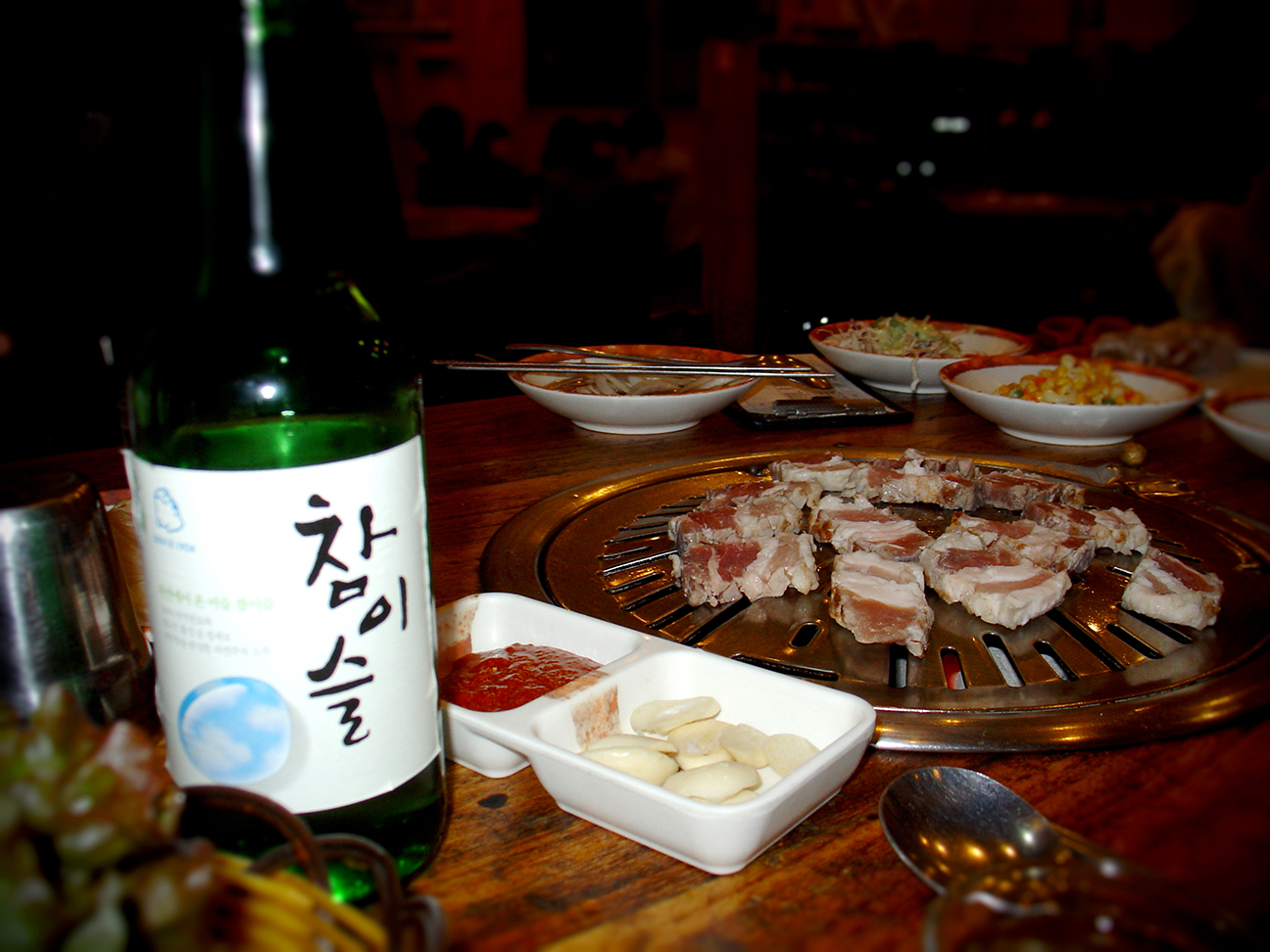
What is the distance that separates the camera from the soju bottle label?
0.53 metres

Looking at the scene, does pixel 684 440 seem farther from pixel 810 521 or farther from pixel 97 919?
pixel 97 919

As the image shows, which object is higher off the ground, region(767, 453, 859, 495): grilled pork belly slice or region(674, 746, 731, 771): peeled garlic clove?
region(767, 453, 859, 495): grilled pork belly slice

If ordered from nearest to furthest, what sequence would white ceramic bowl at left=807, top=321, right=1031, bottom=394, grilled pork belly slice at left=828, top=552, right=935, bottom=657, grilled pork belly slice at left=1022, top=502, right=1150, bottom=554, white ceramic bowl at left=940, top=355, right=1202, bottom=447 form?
grilled pork belly slice at left=828, top=552, right=935, bottom=657 < grilled pork belly slice at left=1022, top=502, right=1150, bottom=554 < white ceramic bowl at left=940, top=355, right=1202, bottom=447 < white ceramic bowl at left=807, top=321, right=1031, bottom=394

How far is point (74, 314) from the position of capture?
3.49 meters

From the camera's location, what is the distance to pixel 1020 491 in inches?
54.9

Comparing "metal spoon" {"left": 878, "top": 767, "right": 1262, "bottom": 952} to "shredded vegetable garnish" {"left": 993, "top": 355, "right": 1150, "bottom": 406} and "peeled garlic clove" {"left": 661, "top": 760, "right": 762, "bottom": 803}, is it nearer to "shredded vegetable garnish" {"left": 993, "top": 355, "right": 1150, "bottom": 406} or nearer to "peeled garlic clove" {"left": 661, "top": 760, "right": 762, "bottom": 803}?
"peeled garlic clove" {"left": 661, "top": 760, "right": 762, "bottom": 803}

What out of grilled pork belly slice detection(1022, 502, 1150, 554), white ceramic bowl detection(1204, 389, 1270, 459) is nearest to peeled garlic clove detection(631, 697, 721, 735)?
grilled pork belly slice detection(1022, 502, 1150, 554)

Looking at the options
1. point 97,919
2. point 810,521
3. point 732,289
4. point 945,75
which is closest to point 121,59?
point 732,289

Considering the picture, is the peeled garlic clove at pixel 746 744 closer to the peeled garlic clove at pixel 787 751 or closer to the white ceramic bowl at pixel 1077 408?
the peeled garlic clove at pixel 787 751

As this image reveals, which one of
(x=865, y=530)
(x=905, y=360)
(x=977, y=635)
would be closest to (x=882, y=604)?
(x=977, y=635)

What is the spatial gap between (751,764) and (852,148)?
26.3ft

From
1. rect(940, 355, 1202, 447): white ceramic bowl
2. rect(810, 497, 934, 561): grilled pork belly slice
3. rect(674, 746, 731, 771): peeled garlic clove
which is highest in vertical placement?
rect(940, 355, 1202, 447): white ceramic bowl

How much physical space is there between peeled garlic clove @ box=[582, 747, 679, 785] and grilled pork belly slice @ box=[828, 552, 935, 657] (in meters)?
0.35

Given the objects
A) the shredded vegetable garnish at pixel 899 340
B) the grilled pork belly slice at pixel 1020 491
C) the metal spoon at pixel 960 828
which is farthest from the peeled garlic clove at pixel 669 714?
the shredded vegetable garnish at pixel 899 340
